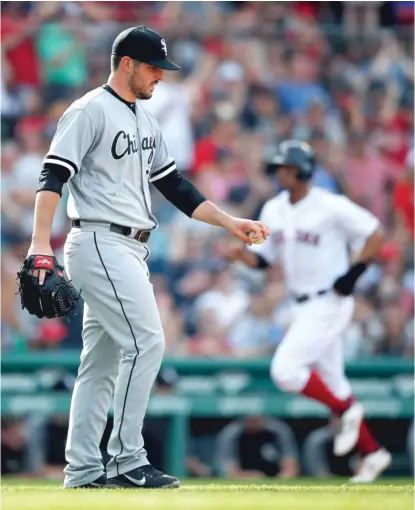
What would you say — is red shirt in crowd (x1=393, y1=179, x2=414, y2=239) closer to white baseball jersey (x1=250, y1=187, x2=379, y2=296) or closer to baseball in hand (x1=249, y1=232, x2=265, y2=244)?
white baseball jersey (x1=250, y1=187, x2=379, y2=296)

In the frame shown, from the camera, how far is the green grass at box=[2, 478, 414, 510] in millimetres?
4938

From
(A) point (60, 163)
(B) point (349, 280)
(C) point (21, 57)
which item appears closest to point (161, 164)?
(A) point (60, 163)

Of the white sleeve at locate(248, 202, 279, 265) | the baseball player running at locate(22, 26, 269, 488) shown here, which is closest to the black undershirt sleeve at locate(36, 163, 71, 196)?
the baseball player running at locate(22, 26, 269, 488)

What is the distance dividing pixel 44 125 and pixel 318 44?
336 cm

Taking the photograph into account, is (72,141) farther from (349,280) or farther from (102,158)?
(349,280)

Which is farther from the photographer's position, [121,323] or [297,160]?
[297,160]

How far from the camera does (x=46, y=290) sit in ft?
18.8

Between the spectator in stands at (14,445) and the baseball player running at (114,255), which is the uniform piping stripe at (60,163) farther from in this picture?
the spectator in stands at (14,445)

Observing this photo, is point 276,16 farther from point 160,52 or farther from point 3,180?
point 160,52

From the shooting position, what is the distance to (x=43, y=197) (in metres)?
5.71

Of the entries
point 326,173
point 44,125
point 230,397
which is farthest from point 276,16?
point 230,397

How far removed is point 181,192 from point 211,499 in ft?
5.84

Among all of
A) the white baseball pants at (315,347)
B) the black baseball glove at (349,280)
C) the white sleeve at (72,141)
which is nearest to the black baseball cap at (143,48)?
the white sleeve at (72,141)

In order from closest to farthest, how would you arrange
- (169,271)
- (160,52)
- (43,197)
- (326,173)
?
(43,197)
(160,52)
(169,271)
(326,173)
